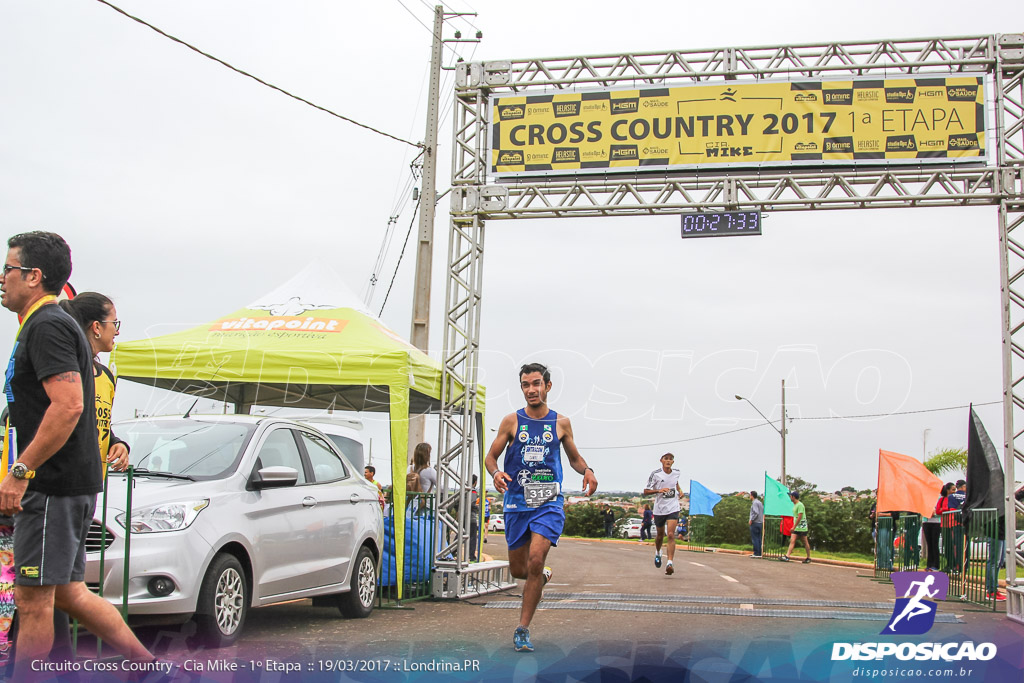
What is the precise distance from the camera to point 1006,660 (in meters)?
6.39

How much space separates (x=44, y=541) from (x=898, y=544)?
1677 centimetres

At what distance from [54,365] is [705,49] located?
33.2ft

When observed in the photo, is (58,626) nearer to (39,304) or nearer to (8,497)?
(8,497)

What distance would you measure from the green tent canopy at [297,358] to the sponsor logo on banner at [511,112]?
3116 millimetres

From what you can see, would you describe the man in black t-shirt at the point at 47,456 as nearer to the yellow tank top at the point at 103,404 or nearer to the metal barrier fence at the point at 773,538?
the yellow tank top at the point at 103,404

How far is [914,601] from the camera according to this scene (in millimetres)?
6527

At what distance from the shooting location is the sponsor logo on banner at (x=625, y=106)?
42.6 feet

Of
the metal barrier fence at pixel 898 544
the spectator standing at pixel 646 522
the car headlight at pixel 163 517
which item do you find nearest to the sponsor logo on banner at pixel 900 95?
the metal barrier fence at pixel 898 544

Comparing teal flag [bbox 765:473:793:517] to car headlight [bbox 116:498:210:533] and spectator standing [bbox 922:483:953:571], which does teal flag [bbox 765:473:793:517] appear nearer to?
spectator standing [bbox 922:483:953:571]

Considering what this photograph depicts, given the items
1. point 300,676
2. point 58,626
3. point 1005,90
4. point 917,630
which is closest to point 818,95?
point 1005,90

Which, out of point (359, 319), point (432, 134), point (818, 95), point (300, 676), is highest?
point (432, 134)

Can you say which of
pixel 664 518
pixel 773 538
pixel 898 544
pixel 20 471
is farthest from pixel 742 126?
pixel 773 538

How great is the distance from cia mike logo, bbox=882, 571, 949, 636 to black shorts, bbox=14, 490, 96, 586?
473 cm

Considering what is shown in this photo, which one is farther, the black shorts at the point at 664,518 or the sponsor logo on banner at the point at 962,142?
the black shorts at the point at 664,518
